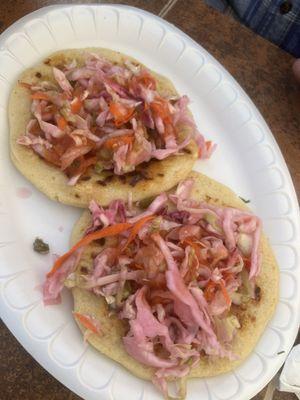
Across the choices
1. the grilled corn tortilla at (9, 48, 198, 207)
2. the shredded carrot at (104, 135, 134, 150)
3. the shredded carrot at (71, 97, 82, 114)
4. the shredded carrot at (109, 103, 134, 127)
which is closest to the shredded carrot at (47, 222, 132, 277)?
the grilled corn tortilla at (9, 48, 198, 207)

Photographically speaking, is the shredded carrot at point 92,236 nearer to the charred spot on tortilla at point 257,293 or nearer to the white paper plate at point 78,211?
the white paper plate at point 78,211

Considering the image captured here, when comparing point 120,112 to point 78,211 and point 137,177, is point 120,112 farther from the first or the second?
point 78,211

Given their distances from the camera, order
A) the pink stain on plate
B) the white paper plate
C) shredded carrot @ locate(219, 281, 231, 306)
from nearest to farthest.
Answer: the white paper plate → shredded carrot @ locate(219, 281, 231, 306) → the pink stain on plate

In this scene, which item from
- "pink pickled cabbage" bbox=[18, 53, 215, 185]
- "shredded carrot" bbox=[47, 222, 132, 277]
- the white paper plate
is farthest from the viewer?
"pink pickled cabbage" bbox=[18, 53, 215, 185]

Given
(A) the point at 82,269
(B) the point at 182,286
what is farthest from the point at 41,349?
(B) the point at 182,286

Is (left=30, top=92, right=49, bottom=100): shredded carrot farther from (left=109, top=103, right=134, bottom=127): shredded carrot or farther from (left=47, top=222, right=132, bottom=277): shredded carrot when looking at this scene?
(left=47, top=222, right=132, bottom=277): shredded carrot

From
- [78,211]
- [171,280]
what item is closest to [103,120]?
[78,211]
